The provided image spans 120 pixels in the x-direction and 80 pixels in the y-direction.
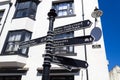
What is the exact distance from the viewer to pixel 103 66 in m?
7.76

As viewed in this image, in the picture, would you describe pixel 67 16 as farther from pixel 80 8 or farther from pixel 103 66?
pixel 103 66

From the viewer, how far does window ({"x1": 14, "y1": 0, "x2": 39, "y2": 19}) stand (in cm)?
1128

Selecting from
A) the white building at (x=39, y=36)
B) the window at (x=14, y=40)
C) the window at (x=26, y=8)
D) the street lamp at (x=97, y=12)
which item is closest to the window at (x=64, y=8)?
the white building at (x=39, y=36)

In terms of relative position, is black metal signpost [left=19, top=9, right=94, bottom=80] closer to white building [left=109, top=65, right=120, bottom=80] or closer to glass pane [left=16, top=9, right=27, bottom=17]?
glass pane [left=16, top=9, right=27, bottom=17]

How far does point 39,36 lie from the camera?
10.1 meters

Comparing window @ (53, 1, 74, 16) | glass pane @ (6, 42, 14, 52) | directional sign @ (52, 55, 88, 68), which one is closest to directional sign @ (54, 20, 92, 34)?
directional sign @ (52, 55, 88, 68)

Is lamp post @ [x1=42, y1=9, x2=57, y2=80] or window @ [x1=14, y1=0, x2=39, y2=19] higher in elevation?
window @ [x1=14, y1=0, x2=39, y2=19]

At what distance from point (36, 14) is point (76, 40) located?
8.31 m

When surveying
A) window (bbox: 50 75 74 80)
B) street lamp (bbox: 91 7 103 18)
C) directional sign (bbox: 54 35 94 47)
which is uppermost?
street lamp (bbox: 91 7 103 18)

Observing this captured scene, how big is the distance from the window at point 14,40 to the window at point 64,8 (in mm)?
3113

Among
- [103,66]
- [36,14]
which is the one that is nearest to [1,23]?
[36,14]

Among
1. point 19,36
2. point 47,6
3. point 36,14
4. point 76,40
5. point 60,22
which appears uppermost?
point 47,6

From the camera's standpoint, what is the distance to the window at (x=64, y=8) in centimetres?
1104

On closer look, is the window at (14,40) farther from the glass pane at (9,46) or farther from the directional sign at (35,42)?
the directional sign at (35,42)
